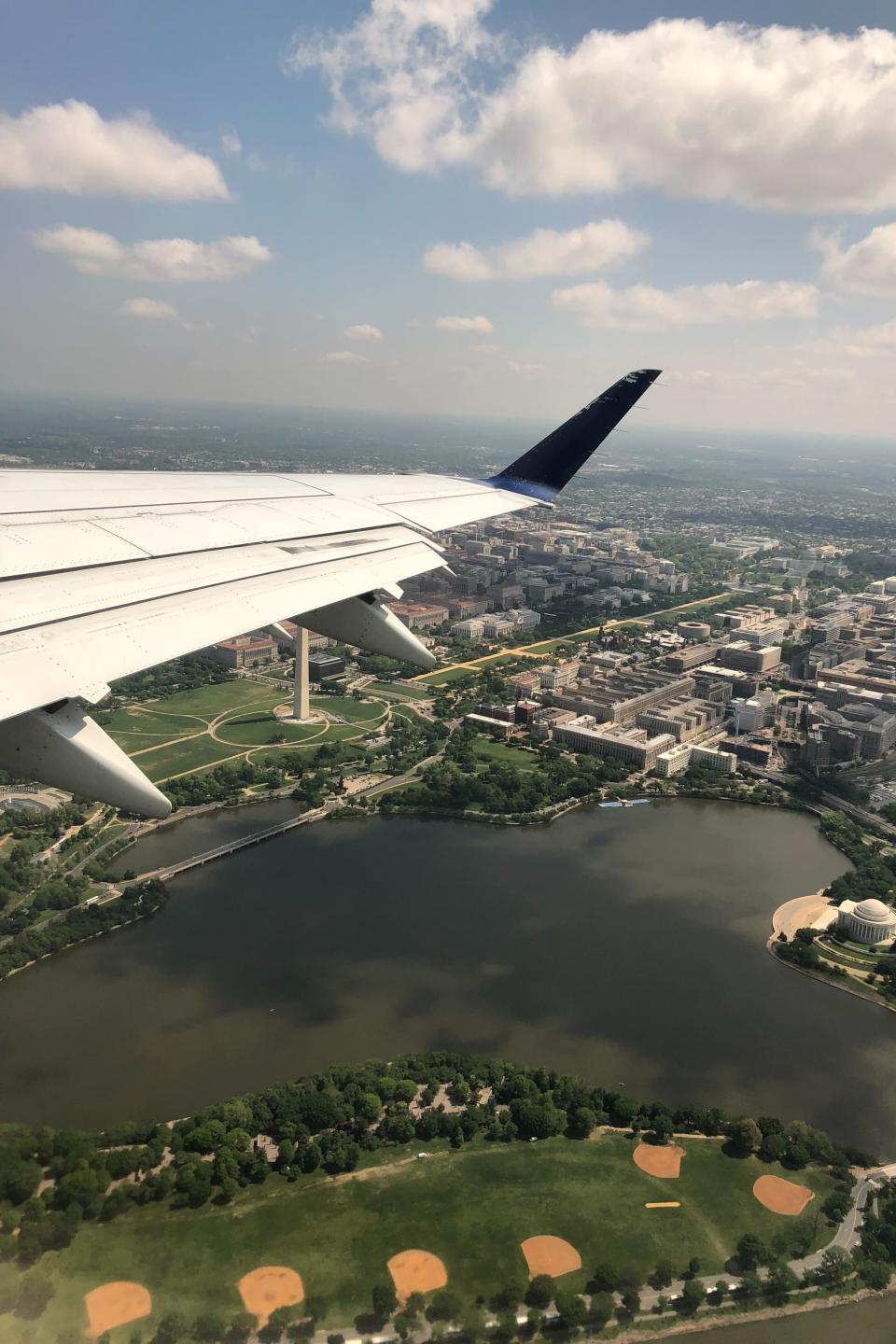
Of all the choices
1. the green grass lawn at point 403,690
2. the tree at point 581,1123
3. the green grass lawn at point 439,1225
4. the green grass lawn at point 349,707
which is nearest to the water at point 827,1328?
the green grass lawn at point 439,1225

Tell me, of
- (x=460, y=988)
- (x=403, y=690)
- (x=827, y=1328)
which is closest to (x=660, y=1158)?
(x=827, y=1328)

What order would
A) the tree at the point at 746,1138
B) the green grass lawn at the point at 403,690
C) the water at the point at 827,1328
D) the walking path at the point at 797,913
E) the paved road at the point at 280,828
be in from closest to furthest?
the water at the point at 827,1328 → the tree at the point at 746,1138 → the walking path at the point at 797,913 → the paved road at the point at 280,828 → the green grass lawn at the point at 403,690

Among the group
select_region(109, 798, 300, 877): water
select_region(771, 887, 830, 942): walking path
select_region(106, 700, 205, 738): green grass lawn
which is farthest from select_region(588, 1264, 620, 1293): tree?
select_region(106, 700, 205, 738): green grass lawn

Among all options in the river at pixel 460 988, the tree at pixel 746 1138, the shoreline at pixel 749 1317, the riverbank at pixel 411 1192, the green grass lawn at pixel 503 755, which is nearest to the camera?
the shoreline at pixel 749 1317

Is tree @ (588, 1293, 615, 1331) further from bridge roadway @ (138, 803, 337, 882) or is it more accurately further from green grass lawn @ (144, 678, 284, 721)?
green grass lawn @ (144, 678, 284, 721)

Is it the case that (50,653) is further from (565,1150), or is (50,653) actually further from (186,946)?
(186,946)

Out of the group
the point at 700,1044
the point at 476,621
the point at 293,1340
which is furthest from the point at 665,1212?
the point at 476,621

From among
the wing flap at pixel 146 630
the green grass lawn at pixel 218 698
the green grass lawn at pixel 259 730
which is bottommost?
the green grass lawn at pixel 259 730

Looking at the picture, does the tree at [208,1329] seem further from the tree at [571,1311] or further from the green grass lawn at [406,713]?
the green grass lawn at [406,713]

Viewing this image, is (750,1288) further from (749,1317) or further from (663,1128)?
(663,1128)
